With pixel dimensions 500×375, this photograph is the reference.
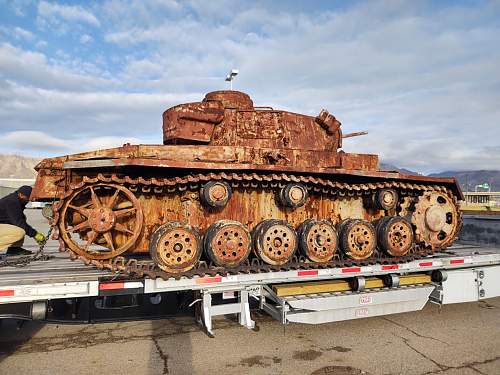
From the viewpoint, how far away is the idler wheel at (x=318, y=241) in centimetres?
778

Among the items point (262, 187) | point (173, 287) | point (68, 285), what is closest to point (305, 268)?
point (262, 187)

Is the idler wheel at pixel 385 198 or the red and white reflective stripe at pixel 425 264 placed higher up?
the idler wheel at pixel 385 198

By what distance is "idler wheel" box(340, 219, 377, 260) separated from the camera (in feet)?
26.7

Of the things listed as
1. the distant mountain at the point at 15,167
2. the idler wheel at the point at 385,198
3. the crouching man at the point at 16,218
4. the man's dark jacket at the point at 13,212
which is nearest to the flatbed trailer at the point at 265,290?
the crouching man at the point at 16,218

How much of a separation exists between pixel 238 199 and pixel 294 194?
1.27 metres

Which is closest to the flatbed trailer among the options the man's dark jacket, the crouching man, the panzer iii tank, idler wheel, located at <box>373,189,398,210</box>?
the panzer iii tank

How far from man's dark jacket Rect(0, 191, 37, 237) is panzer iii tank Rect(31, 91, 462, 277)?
1800 mm

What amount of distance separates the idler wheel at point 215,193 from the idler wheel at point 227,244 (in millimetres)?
406

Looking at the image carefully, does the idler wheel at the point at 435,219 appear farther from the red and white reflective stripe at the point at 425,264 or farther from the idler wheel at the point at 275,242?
the idler wheel at the point at 275,242

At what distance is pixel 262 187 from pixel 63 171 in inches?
161

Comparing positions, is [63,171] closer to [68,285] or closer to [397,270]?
[68,285]

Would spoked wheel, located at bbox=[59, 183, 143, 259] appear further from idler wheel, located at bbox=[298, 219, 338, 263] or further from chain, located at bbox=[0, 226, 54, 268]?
idler wheel, located at bbox=[298, 219, 338, 263]

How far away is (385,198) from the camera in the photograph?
888 cm

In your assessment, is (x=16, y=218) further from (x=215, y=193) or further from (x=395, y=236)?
(x=395, y=236)
